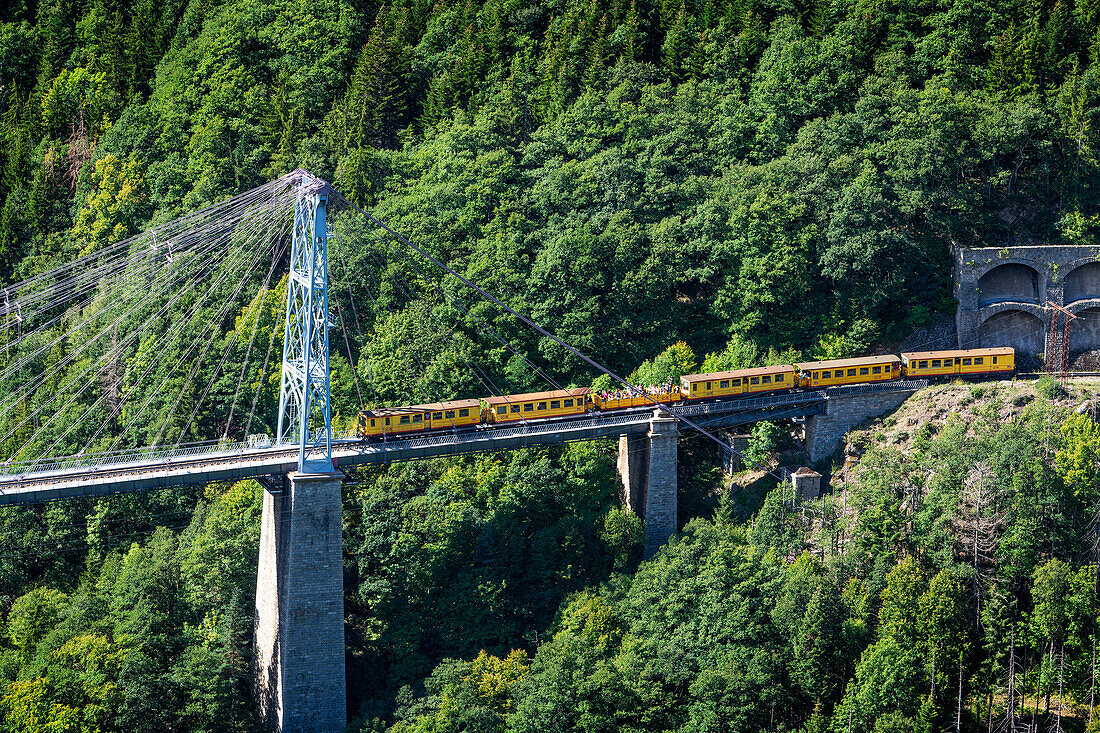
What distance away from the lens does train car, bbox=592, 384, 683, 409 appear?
68.1 meters

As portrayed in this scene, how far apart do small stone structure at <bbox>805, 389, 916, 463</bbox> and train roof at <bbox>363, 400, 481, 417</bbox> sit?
17849mm

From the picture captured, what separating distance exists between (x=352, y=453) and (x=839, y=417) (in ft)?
83.6

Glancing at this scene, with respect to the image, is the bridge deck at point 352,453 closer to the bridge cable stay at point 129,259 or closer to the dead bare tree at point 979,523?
the bridge cable stay at point 129,259

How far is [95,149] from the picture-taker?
9581cm

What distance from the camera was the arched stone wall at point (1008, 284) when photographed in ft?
245

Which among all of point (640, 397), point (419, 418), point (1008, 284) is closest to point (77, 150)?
point (419, 418)

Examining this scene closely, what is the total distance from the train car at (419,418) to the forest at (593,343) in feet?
9.02

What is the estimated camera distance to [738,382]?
226ft

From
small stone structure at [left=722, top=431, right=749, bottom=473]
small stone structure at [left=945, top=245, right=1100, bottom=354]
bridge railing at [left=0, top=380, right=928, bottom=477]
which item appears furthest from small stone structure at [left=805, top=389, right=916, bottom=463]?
small stone structure at [left=945, top=245, right=1100, bottom=354]

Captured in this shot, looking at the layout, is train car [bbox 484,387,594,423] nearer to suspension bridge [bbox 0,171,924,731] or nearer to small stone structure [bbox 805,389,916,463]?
suspension bridge [bbox 0,171,924,731]

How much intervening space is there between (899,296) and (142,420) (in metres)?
43.3

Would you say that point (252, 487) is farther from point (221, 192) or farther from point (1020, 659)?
point (1020, 659)

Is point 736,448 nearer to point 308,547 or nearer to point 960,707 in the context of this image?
point 960,707

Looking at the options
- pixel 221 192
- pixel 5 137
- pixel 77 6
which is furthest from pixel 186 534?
pixel 77 6
